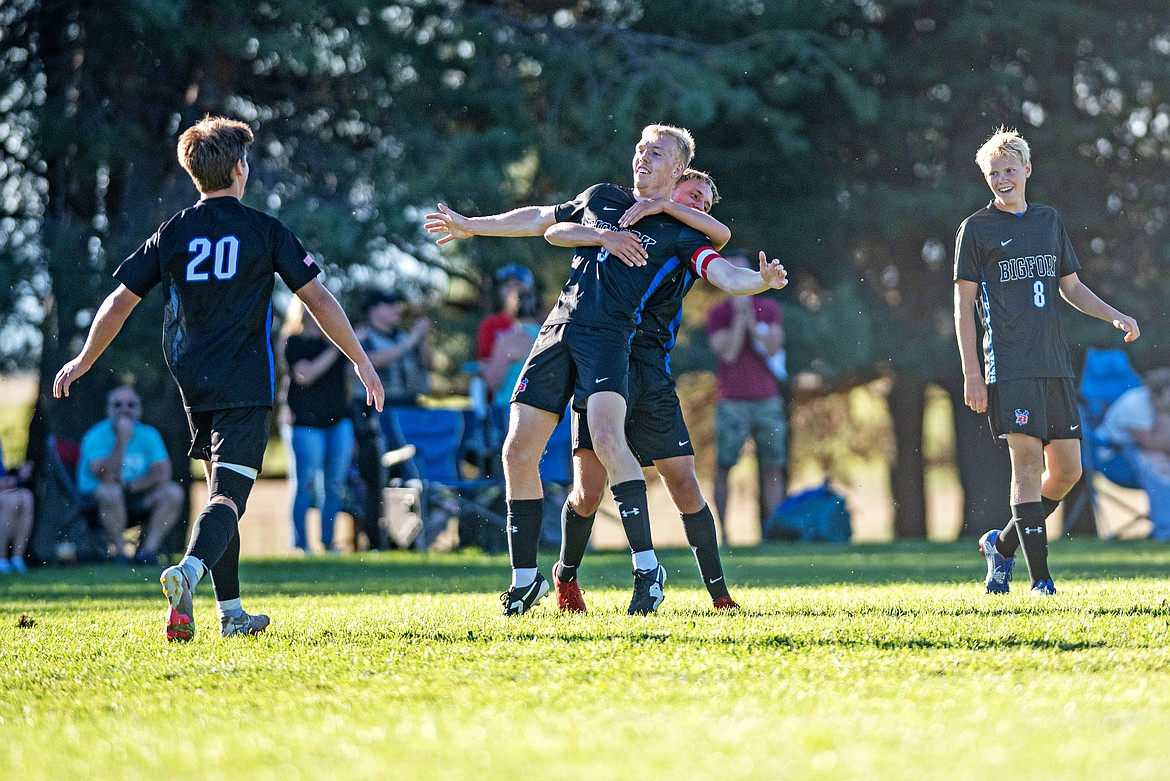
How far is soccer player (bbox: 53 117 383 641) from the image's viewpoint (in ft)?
18.5

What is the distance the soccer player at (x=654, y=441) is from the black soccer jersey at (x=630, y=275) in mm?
81

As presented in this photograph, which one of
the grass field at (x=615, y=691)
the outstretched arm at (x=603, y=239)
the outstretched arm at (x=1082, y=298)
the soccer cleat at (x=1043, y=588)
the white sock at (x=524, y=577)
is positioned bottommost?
the grass field at (x=615, y=691)

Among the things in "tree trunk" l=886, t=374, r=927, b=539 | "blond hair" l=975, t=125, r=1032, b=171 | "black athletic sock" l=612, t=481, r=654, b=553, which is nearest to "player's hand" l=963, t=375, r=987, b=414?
"blond hair" l=975, t=125, r=1032, b=171

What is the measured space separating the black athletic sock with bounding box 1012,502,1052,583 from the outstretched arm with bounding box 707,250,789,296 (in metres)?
2.06

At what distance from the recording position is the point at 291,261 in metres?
5.72

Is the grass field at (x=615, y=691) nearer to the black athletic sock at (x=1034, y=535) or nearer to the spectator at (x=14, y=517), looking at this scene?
the black athletic sock at (x=1034, y=535)

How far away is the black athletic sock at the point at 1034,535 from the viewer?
6.91 metres

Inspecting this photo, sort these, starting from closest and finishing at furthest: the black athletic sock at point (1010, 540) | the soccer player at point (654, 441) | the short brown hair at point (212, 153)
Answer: the short brown hair at point (212, 153) → the soccer player at point (654, 441) → the black athletic sock at point (1010, 540)

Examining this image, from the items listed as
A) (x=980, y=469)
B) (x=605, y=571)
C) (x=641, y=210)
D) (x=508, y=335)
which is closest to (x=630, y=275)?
(x=641, y=210)

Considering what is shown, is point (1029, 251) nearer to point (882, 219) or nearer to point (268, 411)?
point (268, 411)

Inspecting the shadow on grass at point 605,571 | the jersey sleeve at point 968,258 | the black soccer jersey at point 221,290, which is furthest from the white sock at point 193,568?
the jersey sleeve at point 968,258

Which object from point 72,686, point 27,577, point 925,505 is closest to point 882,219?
point 925,505

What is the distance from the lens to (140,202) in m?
15.0

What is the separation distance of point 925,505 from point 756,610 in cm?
1542
